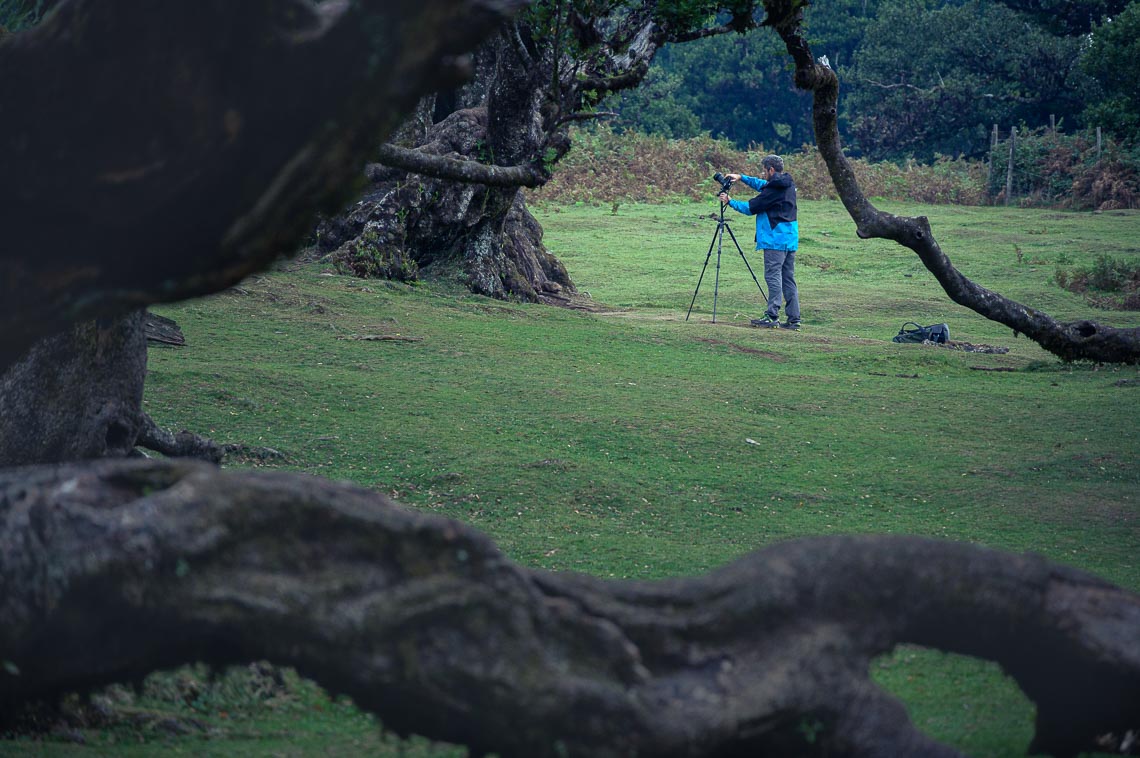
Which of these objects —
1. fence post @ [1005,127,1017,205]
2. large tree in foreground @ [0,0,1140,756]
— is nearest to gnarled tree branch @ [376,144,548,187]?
large tree in foreground @ [0,0,1140,756]

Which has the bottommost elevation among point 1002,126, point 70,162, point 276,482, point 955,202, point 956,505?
point 956,505

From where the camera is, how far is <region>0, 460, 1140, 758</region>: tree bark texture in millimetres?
3373

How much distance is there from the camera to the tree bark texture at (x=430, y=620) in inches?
133

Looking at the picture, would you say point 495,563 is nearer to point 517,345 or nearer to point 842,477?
point 842,477

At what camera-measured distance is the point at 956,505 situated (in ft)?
26.4

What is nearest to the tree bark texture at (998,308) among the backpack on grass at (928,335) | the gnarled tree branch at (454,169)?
the gnarled tree branch at (454,169)

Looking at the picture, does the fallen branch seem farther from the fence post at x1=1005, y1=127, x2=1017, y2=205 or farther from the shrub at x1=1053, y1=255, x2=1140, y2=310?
the fence post at x1=1005, y1=127, x2=1017, y2=205

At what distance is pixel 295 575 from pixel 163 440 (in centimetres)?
369

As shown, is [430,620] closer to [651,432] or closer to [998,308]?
[998,308]

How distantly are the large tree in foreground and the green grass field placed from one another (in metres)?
0.90

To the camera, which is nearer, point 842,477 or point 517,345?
point 842,477

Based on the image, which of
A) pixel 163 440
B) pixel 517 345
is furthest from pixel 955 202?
pixel 163 440

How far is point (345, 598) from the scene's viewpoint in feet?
11.2

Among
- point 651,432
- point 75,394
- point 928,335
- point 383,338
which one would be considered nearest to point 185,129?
point 75,394
